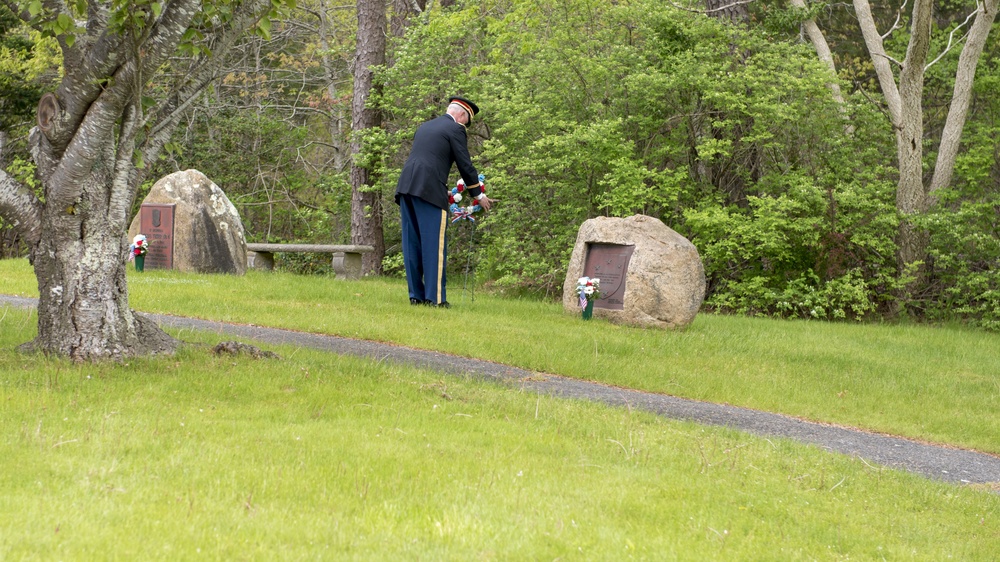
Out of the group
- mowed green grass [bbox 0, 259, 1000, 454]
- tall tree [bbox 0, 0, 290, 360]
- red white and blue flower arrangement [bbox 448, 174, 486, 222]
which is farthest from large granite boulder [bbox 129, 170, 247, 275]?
tall tree [bbox 0, 0, 290, 360]

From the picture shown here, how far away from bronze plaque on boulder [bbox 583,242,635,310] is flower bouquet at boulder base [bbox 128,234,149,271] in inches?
305

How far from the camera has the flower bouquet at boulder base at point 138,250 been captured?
16.8 m

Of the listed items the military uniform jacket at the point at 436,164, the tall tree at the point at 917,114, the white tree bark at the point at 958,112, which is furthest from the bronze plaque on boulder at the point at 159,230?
the white tree bark at the point at 958,112

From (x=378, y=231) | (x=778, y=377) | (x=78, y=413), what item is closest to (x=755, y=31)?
(x=378, y=231)

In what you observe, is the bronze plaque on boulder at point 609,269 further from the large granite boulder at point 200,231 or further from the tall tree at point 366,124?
the tall tree at point 366,124

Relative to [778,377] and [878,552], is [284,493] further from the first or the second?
[778,377]

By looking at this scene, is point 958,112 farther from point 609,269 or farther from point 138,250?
point 138,250

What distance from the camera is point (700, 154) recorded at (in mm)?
17672

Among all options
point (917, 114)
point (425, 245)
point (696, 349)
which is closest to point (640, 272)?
point (696, 349)

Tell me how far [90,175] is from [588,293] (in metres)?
7.22

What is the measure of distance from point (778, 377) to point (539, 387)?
304 centimetres

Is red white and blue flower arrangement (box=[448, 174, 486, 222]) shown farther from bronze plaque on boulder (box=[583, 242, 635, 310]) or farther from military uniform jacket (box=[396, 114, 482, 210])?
bronze plaque on boulder (box=[583, 242, 635, 310])

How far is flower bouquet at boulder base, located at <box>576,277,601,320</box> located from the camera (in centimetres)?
1331

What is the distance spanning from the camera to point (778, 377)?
34.1 feet
